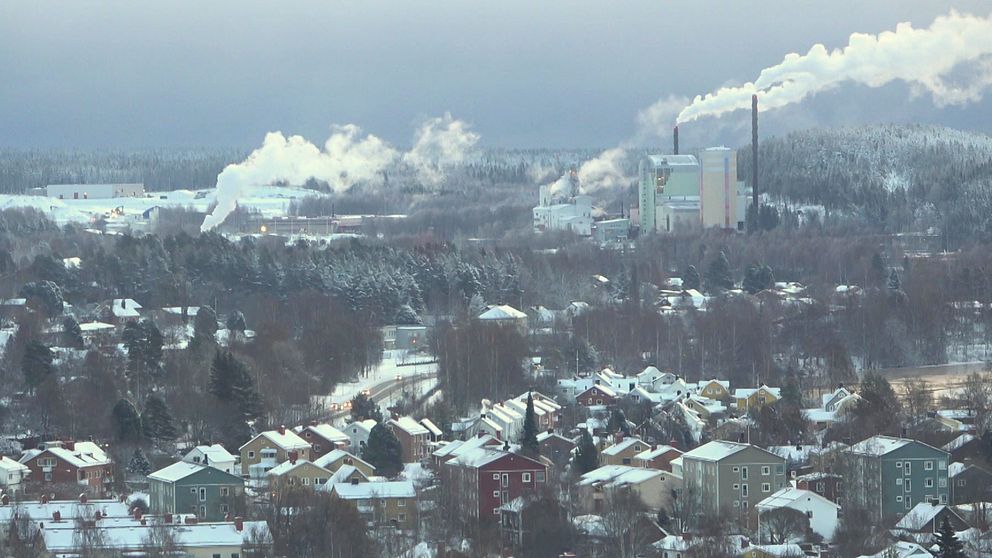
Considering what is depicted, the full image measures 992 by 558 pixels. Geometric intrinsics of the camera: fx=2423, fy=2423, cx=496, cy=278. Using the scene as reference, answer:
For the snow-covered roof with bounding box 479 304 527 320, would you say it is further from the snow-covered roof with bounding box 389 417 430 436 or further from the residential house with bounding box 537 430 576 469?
the residential house with bounding box 537 430 576 469

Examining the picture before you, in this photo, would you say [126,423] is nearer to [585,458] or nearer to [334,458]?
[334,458]

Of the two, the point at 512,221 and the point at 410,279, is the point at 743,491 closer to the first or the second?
the point at 410,279

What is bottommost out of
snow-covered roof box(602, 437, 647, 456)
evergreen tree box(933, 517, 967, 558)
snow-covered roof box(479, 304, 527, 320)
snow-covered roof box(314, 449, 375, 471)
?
snow-covered roof box(602, 437, 647, 456)

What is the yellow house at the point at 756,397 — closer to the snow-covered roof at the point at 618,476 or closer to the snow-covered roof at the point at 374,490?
the snow-covered roof at the point at 618,476

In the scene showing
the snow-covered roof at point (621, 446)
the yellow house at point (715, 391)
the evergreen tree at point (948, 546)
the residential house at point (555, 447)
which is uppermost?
the evergreen tree at point (948, 546)

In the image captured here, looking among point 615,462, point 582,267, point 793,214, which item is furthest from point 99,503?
point 793,214

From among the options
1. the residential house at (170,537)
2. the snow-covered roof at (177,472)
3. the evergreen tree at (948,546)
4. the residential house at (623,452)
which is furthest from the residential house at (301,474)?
the evergreen tree at (948,546)

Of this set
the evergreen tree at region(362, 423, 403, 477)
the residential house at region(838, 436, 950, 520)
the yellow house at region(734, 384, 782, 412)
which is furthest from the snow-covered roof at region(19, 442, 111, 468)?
the yellow house at region(734, 384, 782, 412)
